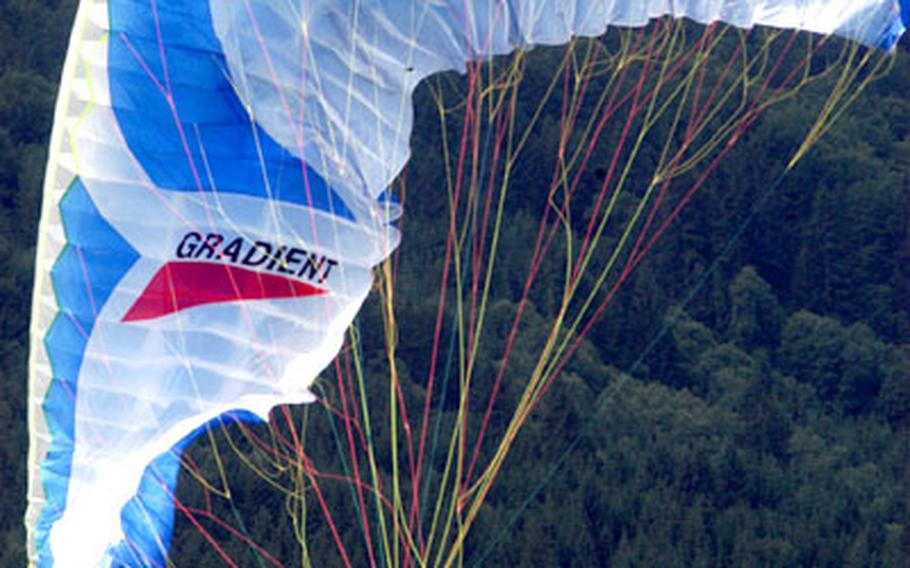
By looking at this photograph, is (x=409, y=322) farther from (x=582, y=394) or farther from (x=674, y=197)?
(x=674, y=197)

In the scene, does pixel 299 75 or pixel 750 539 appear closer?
pixel 299 75

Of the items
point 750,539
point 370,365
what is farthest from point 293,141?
point 370,365

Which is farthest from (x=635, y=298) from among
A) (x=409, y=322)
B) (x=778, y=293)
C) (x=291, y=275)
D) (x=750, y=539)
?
(x=291, y=275)

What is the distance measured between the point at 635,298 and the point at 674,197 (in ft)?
7.04

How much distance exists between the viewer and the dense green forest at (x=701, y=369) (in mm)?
27516

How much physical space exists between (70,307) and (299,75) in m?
1.25

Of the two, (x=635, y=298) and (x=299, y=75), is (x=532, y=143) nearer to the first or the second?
(x=635, y=298)

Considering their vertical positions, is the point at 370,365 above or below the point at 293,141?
below

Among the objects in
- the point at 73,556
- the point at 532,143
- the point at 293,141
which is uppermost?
the point at 293,141

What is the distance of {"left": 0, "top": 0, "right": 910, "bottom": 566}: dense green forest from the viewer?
27.5 metres

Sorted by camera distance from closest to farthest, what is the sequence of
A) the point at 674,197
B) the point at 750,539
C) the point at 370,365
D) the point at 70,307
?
the point at 70,307 → the point at 750,539 → the point at 370,365 → the point at 674,197

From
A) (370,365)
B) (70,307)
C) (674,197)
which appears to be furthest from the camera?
(674,197)

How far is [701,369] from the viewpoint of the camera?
33344mm

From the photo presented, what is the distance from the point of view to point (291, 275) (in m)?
10.1
